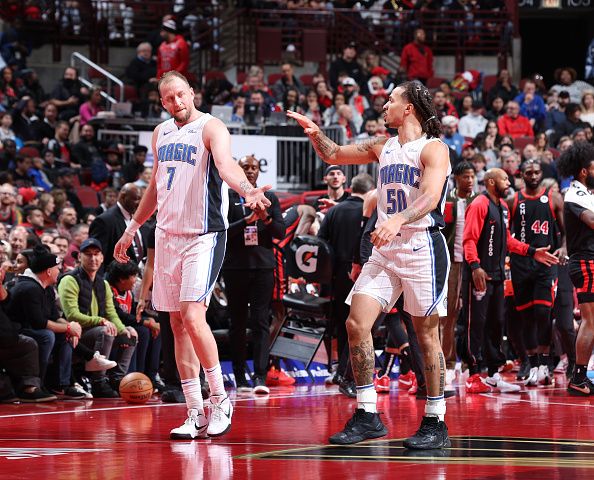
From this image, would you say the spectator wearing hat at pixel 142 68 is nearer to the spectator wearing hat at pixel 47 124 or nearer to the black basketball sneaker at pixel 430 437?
the spectator wearing hat at pixel 47 124

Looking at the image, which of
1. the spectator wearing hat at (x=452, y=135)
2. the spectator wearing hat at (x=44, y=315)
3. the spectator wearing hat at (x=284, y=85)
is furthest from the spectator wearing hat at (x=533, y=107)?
the spectator wearing hat at (x=44, y=315)

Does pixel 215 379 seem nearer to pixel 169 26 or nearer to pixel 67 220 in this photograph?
pixel 67 220

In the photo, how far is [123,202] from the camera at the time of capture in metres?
11.6

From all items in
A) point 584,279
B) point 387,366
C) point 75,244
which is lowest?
point 387,366

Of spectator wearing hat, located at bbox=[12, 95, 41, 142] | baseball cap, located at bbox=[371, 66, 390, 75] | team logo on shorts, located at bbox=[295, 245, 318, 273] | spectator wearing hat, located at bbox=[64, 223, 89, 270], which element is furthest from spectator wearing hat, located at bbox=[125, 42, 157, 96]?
team logo on shorts, located at bbox=[295, 245, 318, 273]

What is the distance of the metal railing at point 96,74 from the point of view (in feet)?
73.2

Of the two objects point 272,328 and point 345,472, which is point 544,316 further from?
point 345,472

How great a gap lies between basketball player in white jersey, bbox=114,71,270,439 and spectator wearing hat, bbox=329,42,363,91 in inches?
625

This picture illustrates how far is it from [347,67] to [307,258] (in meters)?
12.6

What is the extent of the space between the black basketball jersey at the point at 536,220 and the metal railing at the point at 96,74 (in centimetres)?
1133

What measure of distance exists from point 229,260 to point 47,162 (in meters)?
8.08

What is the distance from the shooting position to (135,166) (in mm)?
17812

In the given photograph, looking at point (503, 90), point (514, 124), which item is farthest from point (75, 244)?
point (503, 90)

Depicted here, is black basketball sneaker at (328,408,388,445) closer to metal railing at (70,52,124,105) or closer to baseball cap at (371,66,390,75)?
metal railing at (70,52,124,105)
